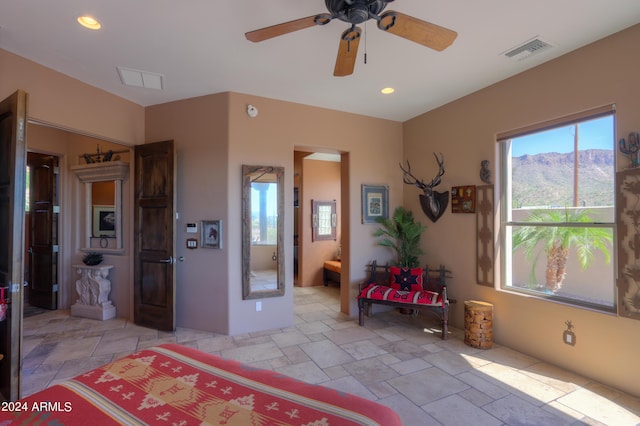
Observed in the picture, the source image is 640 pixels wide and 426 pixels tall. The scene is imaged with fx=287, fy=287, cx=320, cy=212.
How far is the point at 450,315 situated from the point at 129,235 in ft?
16.1

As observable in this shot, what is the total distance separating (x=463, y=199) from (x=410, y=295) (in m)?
1.48

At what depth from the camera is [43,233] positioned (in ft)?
15.8

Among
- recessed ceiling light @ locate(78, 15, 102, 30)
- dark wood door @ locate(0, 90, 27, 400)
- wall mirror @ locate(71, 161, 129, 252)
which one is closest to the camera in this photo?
dark wood door @ locate(0, 90, 27, 400)

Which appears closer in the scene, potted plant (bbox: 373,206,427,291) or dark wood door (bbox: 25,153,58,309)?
potted plant (bbox: 373,206,427,291)

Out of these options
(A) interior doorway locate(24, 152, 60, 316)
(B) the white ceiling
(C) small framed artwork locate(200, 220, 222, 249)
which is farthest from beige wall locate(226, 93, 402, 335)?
(A) interior doorway locate(24, 152, 60, 316)

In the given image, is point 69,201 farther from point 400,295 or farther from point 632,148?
point 632,148


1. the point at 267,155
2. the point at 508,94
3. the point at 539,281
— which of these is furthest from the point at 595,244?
the point at 267,155

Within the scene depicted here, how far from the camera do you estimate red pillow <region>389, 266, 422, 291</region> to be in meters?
4.10

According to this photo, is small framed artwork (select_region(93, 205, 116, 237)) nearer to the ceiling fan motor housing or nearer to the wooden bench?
the wooden bench

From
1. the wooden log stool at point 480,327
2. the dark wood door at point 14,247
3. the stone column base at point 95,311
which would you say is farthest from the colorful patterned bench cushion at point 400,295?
the stone column base at point 95,311

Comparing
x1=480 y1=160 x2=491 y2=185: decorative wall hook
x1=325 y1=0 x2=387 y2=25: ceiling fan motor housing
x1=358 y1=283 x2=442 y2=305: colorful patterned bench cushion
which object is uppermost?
x1=325 y1=0 x2=387 y2=25: ceiling fan motor housing

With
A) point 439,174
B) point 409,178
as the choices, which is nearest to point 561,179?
point 439,174

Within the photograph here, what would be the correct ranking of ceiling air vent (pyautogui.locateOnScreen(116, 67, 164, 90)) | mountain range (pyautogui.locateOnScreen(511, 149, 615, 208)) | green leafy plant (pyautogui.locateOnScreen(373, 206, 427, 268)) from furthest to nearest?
green leafy plant (pyautogui.locateOnScreen(373, 206, 427, 268))
ceiling air vent (pyautogui.locateOnScreen(116, 67, 164, 90))
mountain range (pyautogui.locateOnScreen(511, 149, 615, 208))

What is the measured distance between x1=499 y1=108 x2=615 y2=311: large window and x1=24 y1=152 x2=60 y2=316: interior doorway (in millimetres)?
6706
